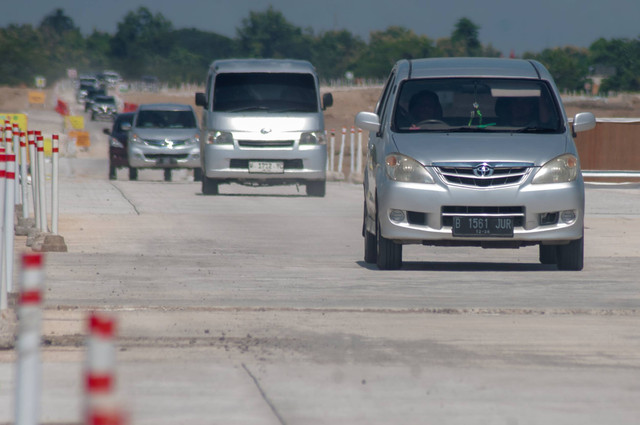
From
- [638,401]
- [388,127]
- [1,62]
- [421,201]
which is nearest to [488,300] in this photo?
[421,201]

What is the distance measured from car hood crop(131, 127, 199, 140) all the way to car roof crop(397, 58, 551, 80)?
53.9 feet

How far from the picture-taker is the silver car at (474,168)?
1170cm

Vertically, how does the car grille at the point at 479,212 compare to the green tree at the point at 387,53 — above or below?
below

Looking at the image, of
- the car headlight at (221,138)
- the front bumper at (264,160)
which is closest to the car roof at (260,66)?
the car headlight at (221,138)

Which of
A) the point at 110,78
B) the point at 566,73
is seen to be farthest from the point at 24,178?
the point at 110,78

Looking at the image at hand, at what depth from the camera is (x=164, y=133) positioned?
29.4m

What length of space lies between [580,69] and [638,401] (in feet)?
403

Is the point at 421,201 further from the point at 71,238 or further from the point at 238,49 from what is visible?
the point at 238,49

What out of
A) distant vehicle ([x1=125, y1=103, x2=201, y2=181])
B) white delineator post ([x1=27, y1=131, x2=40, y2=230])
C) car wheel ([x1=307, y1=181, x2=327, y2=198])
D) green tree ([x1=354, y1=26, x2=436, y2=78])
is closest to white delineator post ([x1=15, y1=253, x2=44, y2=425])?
white delineator post ([x1=27, y1=131, x2=40, y2=230])

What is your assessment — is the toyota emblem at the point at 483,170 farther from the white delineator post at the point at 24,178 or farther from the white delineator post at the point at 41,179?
the white delineator post at the point at 24,178

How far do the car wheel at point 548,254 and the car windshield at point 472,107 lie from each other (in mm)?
1309

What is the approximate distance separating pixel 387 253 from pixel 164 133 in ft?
58.2

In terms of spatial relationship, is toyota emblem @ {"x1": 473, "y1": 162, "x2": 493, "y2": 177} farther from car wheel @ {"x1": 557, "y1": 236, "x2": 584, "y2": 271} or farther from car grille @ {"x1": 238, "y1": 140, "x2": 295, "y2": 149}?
car grille @ {"x1": 238, "y1": 140, "x2": 295, "y2": 149}

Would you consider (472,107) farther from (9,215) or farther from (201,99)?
(201,99)
